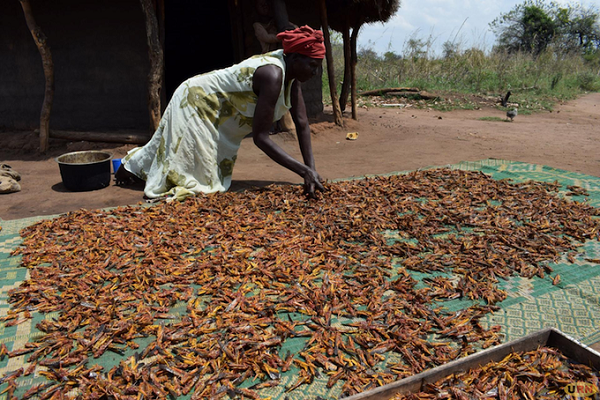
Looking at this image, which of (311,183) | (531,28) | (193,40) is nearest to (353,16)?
(193,40)

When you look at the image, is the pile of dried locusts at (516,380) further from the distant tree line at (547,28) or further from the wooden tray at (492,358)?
the distant tree line at (547,28)

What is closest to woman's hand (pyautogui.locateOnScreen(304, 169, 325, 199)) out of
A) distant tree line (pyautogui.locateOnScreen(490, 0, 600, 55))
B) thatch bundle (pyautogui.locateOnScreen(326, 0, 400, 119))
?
thatch bundle (pyautogui.locateOnScreen(326, 0, 400, 119))

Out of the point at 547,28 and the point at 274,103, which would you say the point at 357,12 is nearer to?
the point at 274,103

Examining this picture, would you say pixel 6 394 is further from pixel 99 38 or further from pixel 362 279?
pixel 99 38

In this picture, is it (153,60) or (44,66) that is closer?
(153,60)

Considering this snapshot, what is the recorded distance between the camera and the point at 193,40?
947cm

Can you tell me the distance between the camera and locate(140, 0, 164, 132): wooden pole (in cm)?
545

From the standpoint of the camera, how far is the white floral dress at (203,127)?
3846mm

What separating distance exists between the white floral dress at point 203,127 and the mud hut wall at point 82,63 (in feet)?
8.96

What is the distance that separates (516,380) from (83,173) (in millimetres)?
3871

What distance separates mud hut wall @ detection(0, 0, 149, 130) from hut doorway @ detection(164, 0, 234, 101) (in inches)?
105

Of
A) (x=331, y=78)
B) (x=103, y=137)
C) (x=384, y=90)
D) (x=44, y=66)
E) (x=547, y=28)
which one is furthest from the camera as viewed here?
(x=547, y=28)

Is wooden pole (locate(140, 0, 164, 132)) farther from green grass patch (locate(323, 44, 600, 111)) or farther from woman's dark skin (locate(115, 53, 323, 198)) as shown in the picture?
green grass patch (locate(323, 44, 600, 111))

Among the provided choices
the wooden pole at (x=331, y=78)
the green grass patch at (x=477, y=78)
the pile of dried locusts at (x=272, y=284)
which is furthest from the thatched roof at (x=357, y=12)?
the pile of dried locusts at (x=272, y=284)
